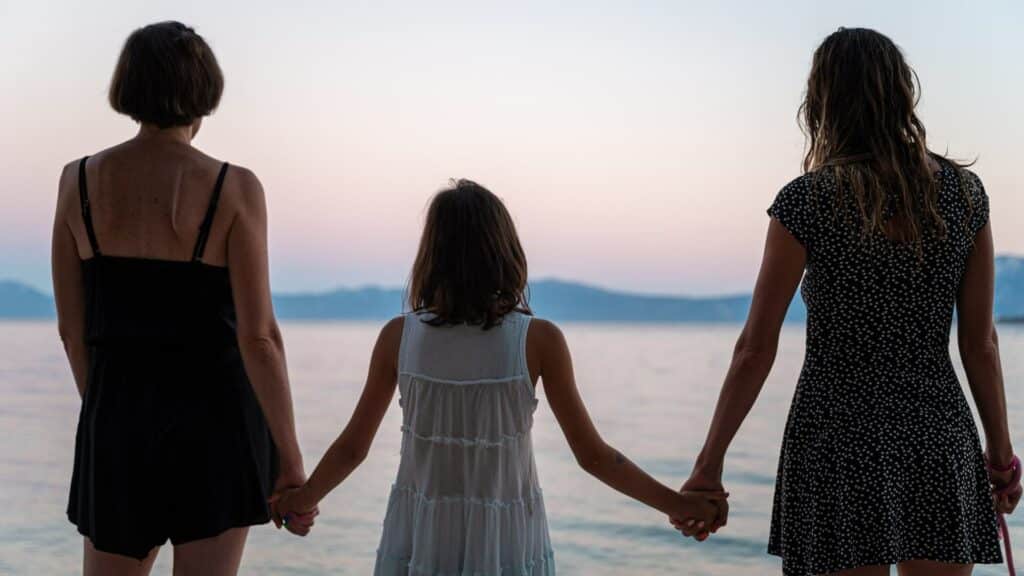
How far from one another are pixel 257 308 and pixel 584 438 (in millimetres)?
770

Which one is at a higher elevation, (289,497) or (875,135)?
(875,135)

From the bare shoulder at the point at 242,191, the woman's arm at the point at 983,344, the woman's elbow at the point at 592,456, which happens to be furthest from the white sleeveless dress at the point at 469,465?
the woman's arm at the point at 983,344

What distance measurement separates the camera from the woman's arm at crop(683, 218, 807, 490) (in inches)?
102

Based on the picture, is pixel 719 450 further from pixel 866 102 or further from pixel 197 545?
pixel 197 545

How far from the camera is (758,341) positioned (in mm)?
2701

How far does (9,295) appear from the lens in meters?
88.2

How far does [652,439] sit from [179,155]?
452 inches

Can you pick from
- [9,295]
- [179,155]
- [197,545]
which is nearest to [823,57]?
[179,155]

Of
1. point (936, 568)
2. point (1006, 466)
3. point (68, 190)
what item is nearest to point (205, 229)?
point (68, 190)

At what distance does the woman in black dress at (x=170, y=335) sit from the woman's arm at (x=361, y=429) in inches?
4.1

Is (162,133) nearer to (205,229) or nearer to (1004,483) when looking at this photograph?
(205,229)

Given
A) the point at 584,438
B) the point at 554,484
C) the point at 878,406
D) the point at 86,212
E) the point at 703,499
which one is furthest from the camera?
the point at 554,484

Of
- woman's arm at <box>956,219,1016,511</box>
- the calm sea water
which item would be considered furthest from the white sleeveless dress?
the calm sea water

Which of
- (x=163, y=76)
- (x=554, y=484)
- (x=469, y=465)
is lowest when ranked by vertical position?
(x=554, y=484)
